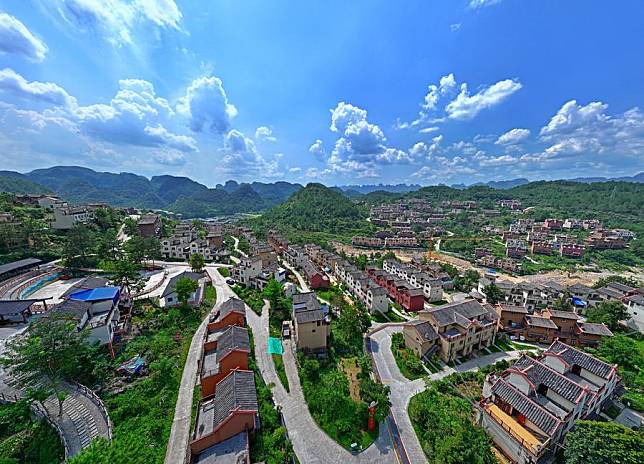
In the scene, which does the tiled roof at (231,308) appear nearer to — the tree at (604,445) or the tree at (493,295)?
the tree at (604,445)

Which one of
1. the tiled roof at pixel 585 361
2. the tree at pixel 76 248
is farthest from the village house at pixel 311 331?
the tree at pixel 76 248

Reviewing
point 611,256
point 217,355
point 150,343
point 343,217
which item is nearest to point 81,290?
point 150,343

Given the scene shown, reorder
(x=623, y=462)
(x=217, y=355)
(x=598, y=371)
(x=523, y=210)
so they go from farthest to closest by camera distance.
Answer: (x=523, y=210) → (x=217, y=355) → (x=598, y=371) → (x=623, y=462)

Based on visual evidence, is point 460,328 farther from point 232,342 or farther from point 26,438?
point 26,438

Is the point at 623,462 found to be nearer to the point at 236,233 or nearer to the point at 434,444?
the point at 434,444

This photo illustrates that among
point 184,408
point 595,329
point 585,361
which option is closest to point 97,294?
point 184,408
